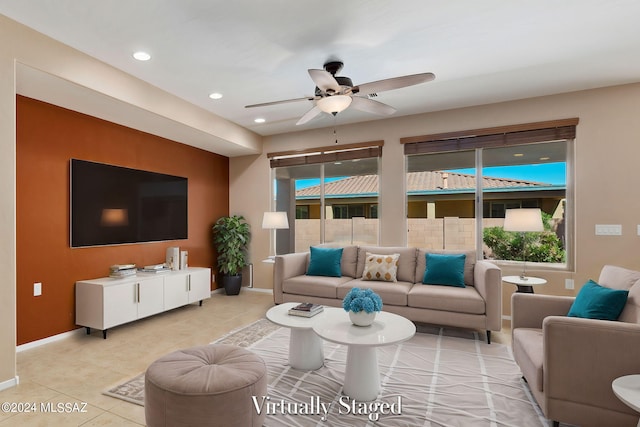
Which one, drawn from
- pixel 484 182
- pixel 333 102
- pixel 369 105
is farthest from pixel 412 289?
pixel 333 102

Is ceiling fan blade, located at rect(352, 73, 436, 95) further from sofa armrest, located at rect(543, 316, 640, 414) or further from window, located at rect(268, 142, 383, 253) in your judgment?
window, located at rect(268, 142, 383, 253)

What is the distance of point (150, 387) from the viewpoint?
1691mm

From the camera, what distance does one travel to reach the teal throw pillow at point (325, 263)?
434 cm

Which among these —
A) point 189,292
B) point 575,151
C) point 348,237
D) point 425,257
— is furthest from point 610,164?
point 189,292

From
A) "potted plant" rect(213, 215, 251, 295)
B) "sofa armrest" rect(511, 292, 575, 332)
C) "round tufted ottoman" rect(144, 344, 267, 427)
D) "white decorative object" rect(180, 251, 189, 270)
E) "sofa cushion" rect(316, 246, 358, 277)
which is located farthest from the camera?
"potted plant" rect(213, 215, 251, 295)

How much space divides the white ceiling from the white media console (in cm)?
222

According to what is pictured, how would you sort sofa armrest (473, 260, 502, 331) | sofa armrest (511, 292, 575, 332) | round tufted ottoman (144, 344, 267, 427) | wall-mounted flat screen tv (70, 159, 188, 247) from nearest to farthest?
1. round tufted ottoman (144, 344, 267, 427)
2. sofa armrest (511, 292, 575, 332)
3. sofa armrest (473, 260, 502, 331)
4. wall-mounted flat screen tv (70, 159, 188, 247)

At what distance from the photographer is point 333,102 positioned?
2.80 metres

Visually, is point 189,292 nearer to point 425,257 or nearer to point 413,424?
point 425,257

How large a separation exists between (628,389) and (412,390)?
1.20 meters

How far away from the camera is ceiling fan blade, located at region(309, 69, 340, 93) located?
246cm

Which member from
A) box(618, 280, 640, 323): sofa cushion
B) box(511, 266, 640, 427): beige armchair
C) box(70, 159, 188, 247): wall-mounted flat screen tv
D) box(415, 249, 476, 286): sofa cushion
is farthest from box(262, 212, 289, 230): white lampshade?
box(618, 280, 640, 323): sofa cushion

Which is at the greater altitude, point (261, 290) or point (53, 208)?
point (53, 208)

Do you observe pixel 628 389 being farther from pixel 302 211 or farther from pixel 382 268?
pixel 302 211
